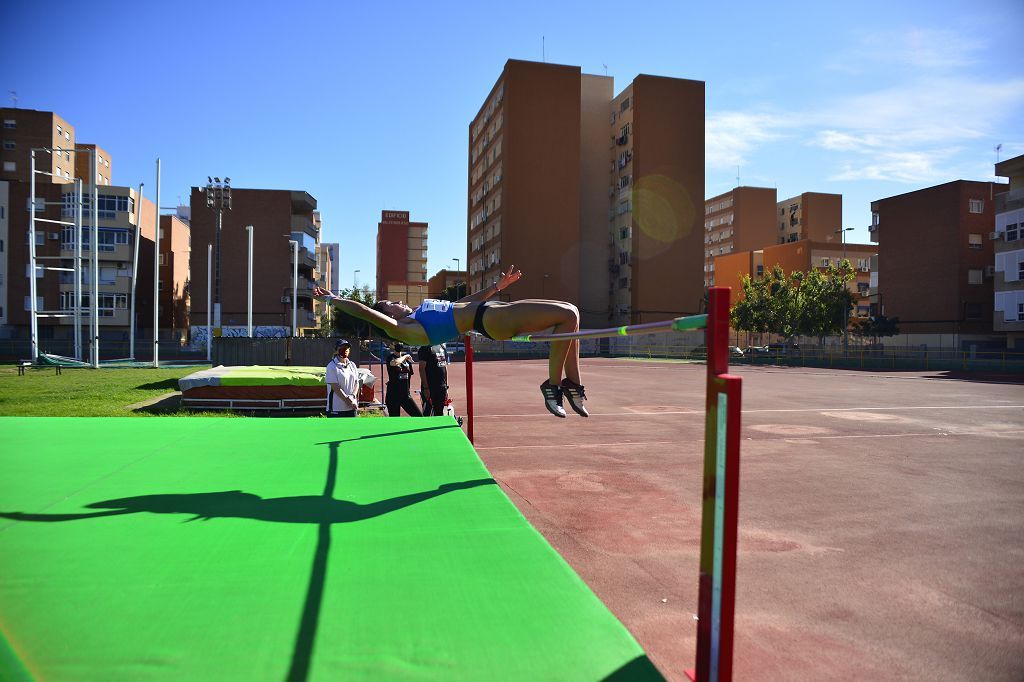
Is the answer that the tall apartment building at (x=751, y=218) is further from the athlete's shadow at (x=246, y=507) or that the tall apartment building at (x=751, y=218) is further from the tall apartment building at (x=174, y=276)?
the athlete's shadow at (x=246, y=507)

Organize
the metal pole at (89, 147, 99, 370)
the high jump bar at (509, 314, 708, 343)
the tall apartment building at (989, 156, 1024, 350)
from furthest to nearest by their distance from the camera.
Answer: the tall apartment building at (989, 156, 1024, 350) → the metal pole at (89, 147, 99, 370) → the high jump bar at (509, 314, 708, 343)

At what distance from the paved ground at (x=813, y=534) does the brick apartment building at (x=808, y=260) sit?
2813 inches

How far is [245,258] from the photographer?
221 feet

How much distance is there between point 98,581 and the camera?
2760 millimetres

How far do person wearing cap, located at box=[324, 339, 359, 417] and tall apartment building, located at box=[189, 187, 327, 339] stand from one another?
2325 inches

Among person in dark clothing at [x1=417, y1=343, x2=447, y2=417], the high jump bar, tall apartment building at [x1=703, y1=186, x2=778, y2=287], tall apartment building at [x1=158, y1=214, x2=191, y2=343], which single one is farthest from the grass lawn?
tall apartment building at [x1=703, y1=186, x2=778, y2=287]

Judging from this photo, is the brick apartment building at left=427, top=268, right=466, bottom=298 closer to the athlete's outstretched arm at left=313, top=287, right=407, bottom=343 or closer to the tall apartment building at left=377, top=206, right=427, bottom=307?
the tall apartment building at left=377, top=206, right=427, bottom=307

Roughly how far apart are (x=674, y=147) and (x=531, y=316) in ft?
219

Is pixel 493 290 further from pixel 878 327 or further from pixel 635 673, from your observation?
pixel 878 327

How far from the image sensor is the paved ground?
144 inches

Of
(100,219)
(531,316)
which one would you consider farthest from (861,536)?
(100,219)

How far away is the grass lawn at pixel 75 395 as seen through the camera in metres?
12.8

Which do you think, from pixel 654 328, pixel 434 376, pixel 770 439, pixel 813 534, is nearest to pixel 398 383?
pixel 434 376

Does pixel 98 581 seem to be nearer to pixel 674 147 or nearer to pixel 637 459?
pixel 637 459
